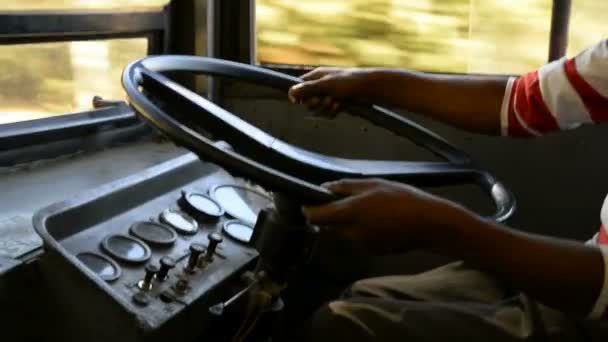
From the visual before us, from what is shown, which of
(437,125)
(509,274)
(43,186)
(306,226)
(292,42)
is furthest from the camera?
(292,42)

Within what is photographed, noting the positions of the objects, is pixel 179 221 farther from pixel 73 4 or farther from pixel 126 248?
pixel 73 4

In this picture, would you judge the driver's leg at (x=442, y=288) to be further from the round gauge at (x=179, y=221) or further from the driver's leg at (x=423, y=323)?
the round gauge at (x=179, y=221)

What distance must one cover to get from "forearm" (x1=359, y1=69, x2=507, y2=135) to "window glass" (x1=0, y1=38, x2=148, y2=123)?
765mm

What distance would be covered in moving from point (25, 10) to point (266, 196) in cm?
63

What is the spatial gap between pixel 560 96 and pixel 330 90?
381mm

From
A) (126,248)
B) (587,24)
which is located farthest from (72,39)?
(587,24)

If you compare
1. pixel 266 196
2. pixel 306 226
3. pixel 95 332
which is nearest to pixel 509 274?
pixel 306 226

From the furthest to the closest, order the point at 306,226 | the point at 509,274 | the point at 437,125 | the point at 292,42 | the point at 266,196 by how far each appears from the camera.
Result: 1. the point at 292,42
2. the point at 437,125
3. the point at 266,196
4. the point at 306,226
5. the point at 509,274

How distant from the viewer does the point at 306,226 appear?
1.05 m

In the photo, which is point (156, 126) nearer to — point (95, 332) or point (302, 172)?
point (302, 172)

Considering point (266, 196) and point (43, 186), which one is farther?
point (266, 196)

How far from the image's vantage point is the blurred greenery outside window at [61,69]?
5.24ft

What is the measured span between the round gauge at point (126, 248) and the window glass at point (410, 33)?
82 centimetres

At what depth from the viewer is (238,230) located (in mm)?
1450
